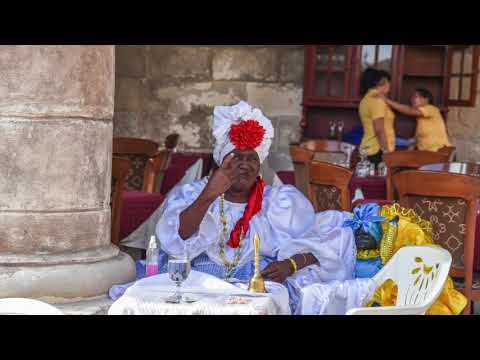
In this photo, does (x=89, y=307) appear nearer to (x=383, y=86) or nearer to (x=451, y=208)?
(x=451, y=208)

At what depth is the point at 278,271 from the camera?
13.4 feet

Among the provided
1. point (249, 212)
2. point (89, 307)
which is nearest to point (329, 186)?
point (249, 212)

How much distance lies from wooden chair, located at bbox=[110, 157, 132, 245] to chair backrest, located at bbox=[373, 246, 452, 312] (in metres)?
1.61

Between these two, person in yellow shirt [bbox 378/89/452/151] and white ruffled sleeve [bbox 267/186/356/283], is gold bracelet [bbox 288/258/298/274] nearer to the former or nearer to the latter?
white ruffled sleeve [bbox 267/186/356/283]

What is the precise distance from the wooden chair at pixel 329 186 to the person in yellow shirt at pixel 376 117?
13.2 feet

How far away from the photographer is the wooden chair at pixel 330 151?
334 inches

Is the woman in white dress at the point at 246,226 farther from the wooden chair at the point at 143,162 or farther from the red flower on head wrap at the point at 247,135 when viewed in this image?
the wooden chair at the point at 143,162

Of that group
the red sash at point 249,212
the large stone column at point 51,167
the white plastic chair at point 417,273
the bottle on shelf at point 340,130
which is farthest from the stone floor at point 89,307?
the bottle on shelf at point 340,130

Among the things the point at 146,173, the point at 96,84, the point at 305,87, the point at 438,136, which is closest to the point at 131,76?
the point at 305,87

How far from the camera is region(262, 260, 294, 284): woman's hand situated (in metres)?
4.05
